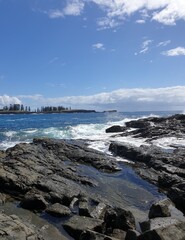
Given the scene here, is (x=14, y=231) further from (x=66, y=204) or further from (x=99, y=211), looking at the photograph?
(x=66, y=204)

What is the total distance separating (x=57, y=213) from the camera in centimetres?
1215

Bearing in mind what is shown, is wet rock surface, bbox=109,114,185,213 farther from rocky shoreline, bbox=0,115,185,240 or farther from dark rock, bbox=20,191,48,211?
dark rock, bbox=20,191,48,211

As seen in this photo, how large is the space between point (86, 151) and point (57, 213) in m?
13.8

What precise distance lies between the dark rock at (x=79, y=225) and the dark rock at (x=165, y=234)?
1870mm

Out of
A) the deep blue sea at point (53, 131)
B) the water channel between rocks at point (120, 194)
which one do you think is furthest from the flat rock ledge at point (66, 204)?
the deep blue sea at point (53, 131)

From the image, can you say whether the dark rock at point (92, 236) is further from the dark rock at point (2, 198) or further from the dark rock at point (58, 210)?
the dark rock at point (2, 198)

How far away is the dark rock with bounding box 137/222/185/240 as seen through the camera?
921 centimetres

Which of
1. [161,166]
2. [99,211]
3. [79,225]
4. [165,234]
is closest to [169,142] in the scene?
→ [161,166]

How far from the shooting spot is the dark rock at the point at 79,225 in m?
10.6

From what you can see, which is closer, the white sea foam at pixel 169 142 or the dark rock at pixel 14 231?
the dark rock at pixel 14 231

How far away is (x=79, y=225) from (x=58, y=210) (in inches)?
63.9

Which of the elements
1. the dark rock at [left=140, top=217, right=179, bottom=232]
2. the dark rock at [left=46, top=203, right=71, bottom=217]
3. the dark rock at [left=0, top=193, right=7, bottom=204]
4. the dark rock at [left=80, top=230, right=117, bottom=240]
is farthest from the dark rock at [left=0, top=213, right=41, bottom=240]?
the dark rock at [left=0, top=193, right=7, bottom=204]

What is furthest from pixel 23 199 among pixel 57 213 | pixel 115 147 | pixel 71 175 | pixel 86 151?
pixel 115 147

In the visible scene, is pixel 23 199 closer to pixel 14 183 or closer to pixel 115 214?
pixel 14 183
